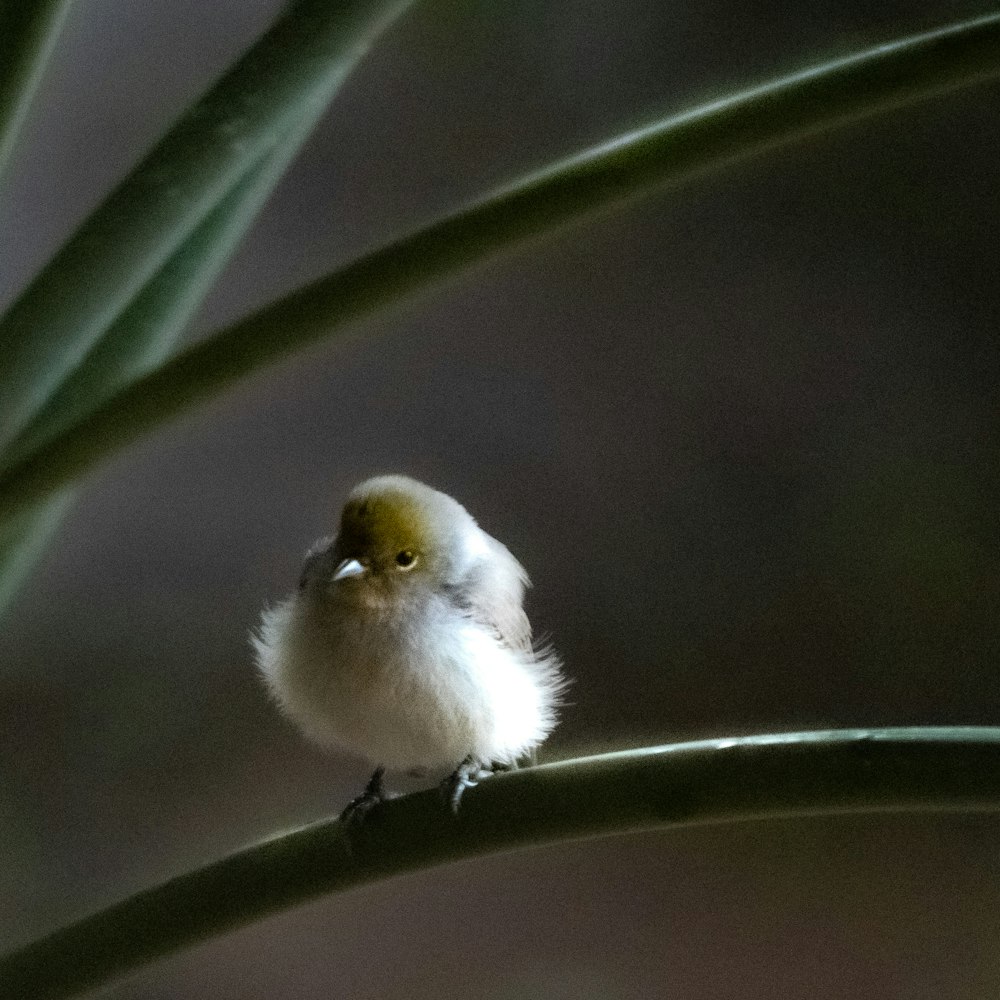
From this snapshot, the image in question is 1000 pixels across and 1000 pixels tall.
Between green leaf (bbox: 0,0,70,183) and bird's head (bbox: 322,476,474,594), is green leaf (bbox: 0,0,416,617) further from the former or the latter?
bird's head (bbox: 322,476,474,594)

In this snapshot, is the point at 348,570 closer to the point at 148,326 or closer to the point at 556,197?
A: the point at 148,326

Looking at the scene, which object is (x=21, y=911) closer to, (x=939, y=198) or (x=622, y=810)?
(x=622, y=810)

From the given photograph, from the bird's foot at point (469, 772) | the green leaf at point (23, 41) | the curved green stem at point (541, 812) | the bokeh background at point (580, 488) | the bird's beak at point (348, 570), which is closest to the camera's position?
the curved green stem at point (541, 812)

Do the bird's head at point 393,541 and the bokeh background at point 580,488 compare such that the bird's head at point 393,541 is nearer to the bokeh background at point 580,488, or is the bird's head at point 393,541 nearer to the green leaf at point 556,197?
the green leaf at point 556,197

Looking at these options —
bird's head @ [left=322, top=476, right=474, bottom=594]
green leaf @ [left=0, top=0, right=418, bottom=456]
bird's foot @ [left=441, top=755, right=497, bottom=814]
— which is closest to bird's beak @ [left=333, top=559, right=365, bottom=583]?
bird's head @ [left=322, top=476, right=474, bottom=594]

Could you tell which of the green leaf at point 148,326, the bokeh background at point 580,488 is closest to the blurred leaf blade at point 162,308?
the green leaf at point 148,326
